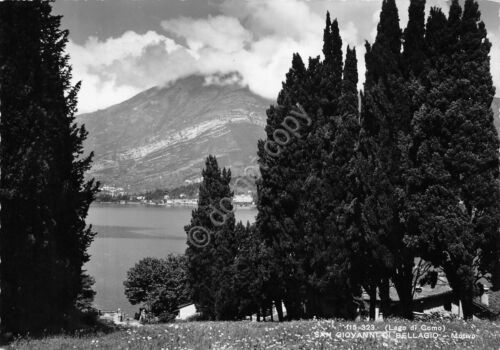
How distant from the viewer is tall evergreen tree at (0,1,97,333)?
11.8 m

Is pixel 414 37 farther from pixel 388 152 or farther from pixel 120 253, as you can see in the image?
pixel 120 253

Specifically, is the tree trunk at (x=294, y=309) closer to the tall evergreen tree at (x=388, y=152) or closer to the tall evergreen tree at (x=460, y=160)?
the tall evergreen tree at (x=388, y=152)

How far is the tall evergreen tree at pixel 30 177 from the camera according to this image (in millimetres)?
11758

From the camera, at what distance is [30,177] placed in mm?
11711

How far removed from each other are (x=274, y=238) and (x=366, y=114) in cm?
670

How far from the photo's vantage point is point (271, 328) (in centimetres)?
1197

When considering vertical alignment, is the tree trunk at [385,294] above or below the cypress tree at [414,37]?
below

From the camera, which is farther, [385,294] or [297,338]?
[385,294]

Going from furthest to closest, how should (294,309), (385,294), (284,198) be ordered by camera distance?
(294,309) < (284,198) < (385,294)

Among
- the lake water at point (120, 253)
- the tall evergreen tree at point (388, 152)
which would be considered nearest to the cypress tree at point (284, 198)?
the tall evergreen tree at point (388, 152)

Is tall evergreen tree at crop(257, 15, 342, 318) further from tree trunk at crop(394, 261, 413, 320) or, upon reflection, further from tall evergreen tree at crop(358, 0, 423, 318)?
tree trunk at crop(394, 261, 413, 320)

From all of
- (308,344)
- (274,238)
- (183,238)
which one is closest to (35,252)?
(308,344)

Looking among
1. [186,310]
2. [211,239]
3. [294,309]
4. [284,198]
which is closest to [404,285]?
[294,309]

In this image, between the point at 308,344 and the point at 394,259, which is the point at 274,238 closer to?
the point at 394,259
